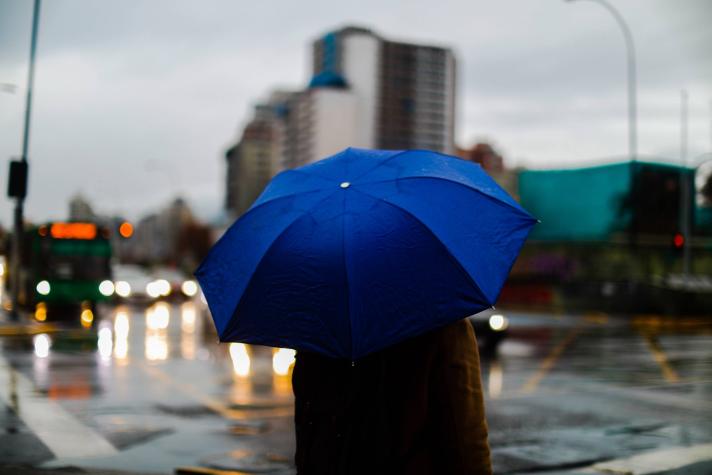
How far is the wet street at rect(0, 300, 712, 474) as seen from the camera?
7.66 m

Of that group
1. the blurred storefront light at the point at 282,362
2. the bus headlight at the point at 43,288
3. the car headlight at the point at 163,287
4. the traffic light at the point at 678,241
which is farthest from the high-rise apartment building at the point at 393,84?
the blurred storefront light at the point at 282,362

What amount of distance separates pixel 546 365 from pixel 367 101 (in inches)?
6456

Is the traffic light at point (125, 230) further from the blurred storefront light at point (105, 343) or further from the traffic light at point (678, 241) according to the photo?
the traffic light at point (678, 241)

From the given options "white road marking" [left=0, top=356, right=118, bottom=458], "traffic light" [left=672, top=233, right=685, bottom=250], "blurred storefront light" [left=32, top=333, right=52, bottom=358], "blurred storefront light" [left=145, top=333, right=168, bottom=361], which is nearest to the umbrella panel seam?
"white road marking" [left=0, top=356, right=118, bottom=458]

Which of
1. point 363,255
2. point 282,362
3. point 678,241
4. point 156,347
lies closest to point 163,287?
point 156,347

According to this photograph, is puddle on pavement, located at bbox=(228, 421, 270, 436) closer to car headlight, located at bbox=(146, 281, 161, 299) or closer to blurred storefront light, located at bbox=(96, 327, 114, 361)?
blurred storefront light, located at bbox=(96, 327, 114, 361)

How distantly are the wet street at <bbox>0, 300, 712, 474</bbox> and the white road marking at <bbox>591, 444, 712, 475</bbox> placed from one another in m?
0.05

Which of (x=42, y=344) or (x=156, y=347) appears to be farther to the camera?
(x=156, y=347)

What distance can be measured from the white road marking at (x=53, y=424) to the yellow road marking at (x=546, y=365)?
6216mm

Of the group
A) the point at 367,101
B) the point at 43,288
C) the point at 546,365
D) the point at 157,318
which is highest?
the point at 367,101

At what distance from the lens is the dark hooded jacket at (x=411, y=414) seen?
2.82 metres

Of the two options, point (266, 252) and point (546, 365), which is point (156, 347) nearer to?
point (546, 365)

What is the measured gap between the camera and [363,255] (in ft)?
9.50

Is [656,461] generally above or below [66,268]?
below
